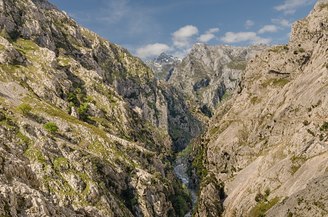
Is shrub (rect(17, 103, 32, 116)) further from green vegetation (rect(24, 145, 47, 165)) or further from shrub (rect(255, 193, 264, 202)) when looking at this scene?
shrub (rect(255, 193, 264, 202))

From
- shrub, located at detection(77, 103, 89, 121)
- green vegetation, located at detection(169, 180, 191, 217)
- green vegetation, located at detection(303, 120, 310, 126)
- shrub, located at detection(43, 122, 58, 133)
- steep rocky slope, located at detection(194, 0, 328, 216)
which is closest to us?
steep rocky slope, located at detection(194, 0, 328, 216)

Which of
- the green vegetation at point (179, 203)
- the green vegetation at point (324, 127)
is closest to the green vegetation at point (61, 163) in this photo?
the green vegetation at point (179, 203)

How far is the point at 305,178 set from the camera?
124 m

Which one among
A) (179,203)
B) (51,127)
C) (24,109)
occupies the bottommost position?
(179,203)

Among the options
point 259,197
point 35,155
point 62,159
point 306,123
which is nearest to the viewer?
point 35,155

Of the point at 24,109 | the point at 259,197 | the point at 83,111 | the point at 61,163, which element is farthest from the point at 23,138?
the point at 259,197

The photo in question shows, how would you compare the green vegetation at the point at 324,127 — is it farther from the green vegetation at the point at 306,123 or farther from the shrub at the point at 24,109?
the shrub at the point at 24,109

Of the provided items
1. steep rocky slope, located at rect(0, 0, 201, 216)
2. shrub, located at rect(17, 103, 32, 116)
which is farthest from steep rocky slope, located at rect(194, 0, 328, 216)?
shrub, located at rect(17, 103, 32, 116)

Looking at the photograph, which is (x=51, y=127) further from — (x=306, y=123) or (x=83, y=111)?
(x=306, y=123)

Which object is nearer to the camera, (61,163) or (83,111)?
(61,163)

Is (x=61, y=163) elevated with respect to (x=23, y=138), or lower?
lower

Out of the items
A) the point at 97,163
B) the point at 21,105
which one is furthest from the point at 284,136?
the point at 21,105

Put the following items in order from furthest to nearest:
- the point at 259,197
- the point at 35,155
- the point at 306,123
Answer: the point at 306,123 → the point at 259,197 → the point at 35,155

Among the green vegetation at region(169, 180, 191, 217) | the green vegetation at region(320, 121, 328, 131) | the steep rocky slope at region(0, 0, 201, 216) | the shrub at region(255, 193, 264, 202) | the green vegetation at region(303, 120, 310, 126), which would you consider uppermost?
the steep rocky slope at region(0, 0, 201, 216)
